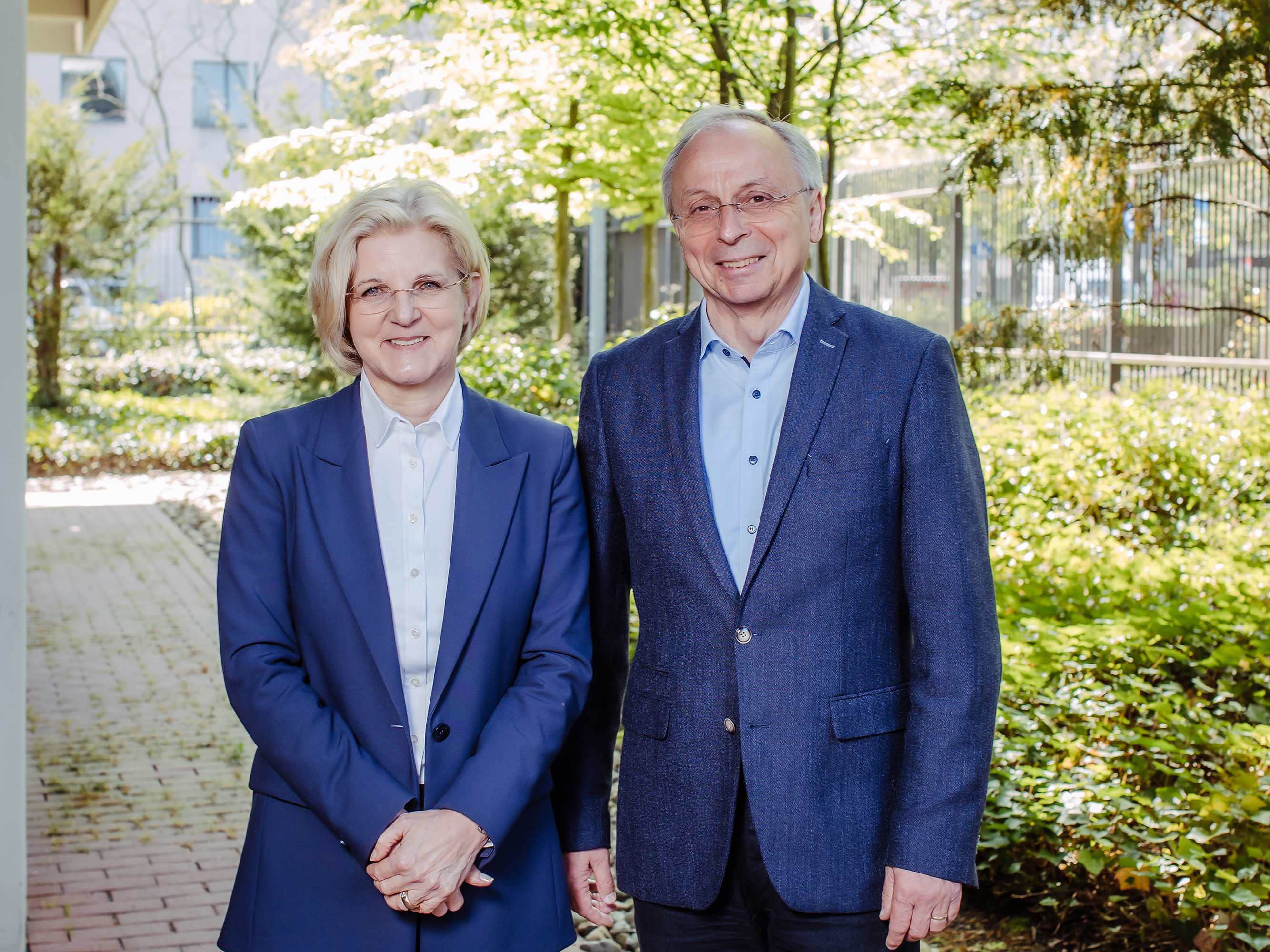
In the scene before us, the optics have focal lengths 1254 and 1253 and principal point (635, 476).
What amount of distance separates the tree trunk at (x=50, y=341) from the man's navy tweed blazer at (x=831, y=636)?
59.8 ft

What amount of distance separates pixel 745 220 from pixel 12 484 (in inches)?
94.5

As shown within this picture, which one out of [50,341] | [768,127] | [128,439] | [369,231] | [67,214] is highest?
[67,214]

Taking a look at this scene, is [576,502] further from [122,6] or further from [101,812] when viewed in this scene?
[122,6]

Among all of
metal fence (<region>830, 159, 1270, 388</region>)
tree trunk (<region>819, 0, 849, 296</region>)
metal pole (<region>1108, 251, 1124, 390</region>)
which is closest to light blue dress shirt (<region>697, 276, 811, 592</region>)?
tree trunk (<region>819, 0, 849, 296</region>)

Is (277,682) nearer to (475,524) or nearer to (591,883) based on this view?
(475,524)

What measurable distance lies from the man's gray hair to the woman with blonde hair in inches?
18.2

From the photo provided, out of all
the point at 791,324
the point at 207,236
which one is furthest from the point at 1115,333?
the point at 207,236

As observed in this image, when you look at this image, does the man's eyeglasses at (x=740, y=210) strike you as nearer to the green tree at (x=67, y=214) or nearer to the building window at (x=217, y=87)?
the green tree at (x=67, y=214)

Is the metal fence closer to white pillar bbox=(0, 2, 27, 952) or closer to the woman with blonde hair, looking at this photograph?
white pillar bbox=(0, 2, 27, 952)

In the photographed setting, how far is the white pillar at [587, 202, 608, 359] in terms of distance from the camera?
75.2ft

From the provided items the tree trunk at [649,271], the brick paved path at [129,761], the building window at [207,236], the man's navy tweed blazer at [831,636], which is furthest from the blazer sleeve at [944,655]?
the building window at [207,236]

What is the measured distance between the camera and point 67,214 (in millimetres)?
18562

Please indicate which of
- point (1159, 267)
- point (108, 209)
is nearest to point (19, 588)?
point (1159, 267)

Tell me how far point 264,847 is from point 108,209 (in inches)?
752
